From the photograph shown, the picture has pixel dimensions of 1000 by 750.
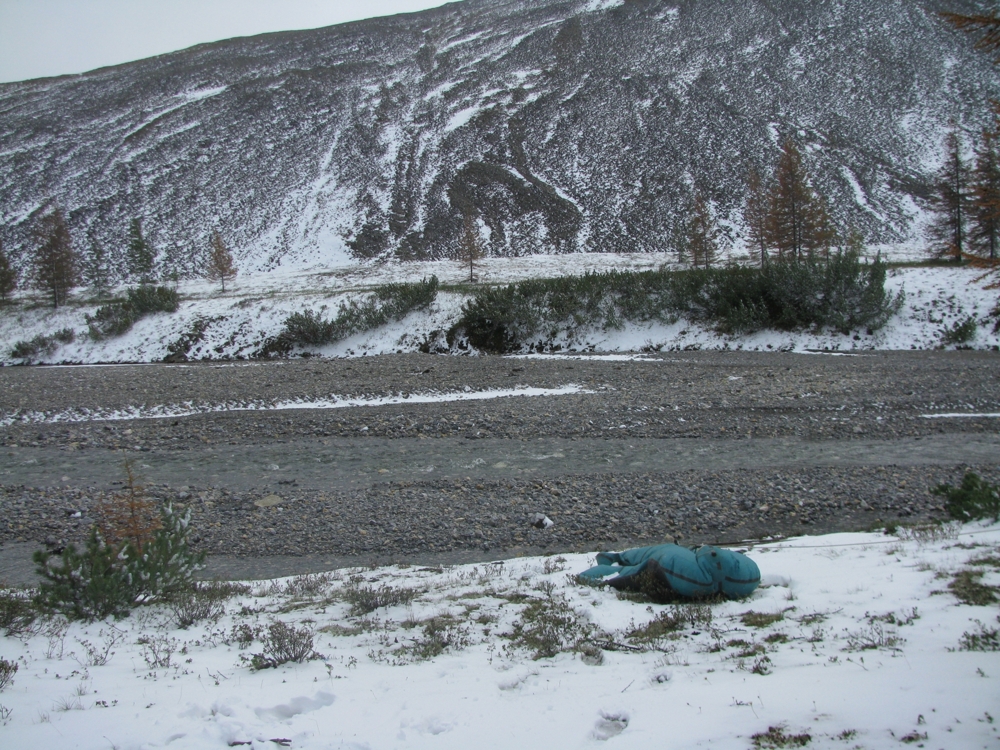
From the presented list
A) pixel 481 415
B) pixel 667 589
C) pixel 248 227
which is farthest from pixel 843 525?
pixel 248 227

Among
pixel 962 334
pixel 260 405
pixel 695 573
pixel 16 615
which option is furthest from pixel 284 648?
pixel 962 334

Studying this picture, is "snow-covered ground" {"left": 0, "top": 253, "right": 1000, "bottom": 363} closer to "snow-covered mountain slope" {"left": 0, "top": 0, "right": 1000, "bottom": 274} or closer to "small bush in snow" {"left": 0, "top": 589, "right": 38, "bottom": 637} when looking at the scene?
"small bush in snow" {"left": 0, "top": 589, "right": 38, "bottom": 637}

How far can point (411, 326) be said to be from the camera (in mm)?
31547

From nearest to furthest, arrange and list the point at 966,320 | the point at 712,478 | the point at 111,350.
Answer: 1. the point at 712,478
2. the point at 966,320
3. the point at 111,350

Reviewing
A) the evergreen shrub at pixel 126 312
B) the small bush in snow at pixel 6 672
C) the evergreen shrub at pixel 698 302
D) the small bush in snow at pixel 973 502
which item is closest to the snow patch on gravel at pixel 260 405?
the small bush in snow at pixel 973 502

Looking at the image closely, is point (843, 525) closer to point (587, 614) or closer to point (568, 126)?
point (587, 614)

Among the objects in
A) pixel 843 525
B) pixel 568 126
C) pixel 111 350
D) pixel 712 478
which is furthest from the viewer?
pixel 568 126

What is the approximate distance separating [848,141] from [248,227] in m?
75.9

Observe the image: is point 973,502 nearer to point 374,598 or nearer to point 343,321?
point 374,598

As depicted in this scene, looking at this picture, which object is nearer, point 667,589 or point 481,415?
point 667,589

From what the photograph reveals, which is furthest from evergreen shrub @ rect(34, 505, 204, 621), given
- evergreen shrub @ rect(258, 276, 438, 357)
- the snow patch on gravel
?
evergreen shrub @ rect(258, 276, 438, 357)

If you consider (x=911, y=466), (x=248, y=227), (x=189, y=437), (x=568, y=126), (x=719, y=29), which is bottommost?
(x=911, y=466)

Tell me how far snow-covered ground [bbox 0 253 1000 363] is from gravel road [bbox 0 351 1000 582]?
4.82m

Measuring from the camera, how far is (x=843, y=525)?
8.48 metres
